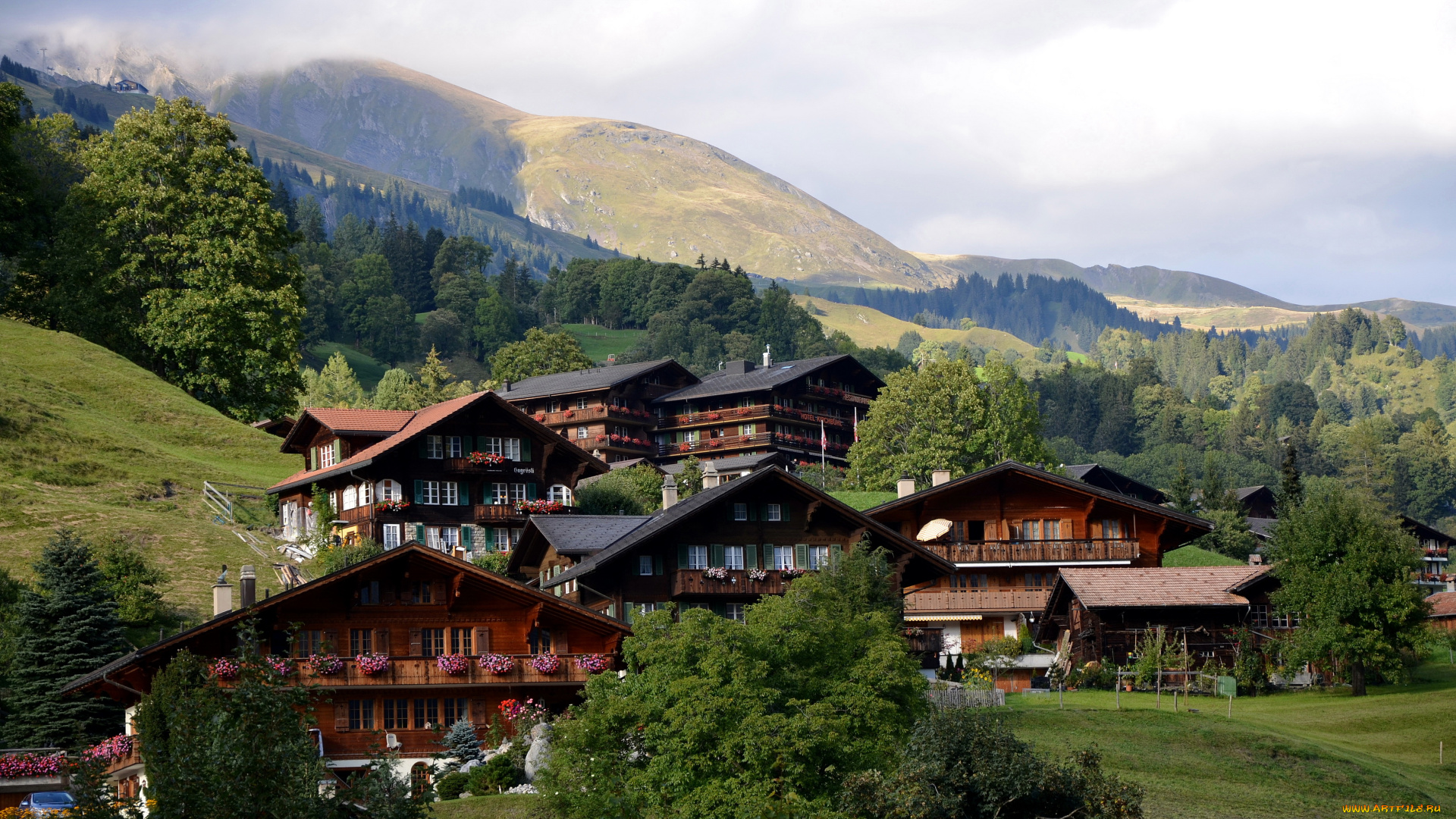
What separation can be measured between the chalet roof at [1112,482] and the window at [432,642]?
61888 mm

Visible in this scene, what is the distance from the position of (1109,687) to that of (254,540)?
1317 inches

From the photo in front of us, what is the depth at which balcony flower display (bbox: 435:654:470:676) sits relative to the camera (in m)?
41.8

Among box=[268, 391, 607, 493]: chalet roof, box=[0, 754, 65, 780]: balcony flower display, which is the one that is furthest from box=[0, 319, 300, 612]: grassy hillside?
box=[0, 754, 65, 780]: balcony flower display

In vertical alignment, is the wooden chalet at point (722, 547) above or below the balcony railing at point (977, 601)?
above

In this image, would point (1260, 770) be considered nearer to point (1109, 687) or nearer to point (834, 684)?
point (834, 684)

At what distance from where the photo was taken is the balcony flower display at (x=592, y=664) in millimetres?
42844

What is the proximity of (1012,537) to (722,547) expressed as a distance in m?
16.2

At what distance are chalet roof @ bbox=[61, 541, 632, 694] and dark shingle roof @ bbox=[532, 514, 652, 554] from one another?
26.3 ft

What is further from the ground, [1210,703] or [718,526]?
[718,526]

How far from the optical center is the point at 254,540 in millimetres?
60906

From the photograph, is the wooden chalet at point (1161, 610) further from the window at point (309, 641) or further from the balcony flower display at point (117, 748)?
the balcony flower display at point (117, 748)

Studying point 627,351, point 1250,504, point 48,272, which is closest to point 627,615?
point 48,272

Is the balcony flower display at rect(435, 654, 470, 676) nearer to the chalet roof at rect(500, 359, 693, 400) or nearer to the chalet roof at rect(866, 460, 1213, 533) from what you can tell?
the chalet roof at rect(866, 460, 1213, 533)

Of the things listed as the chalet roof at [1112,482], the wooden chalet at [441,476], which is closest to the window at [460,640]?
the wooden chalet at [441,476]
